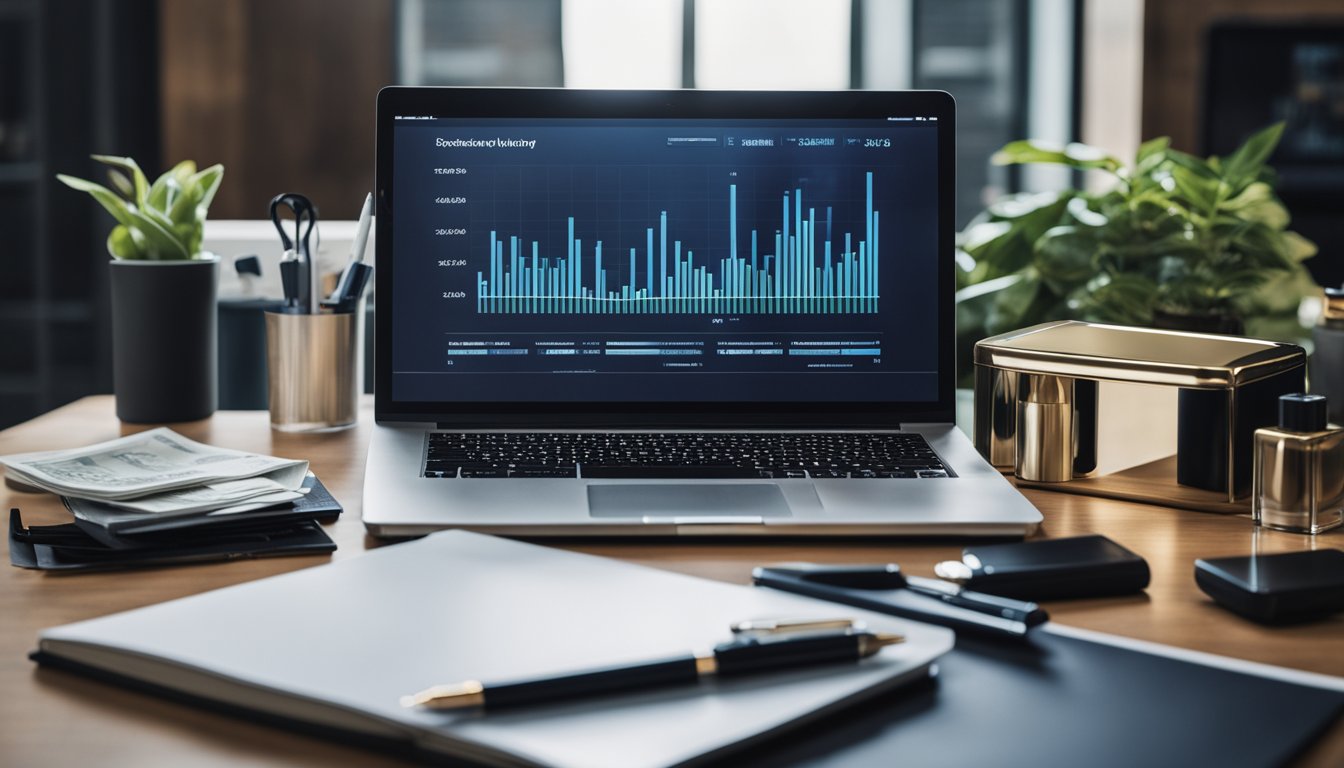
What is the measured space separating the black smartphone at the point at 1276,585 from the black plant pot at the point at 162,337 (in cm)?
91

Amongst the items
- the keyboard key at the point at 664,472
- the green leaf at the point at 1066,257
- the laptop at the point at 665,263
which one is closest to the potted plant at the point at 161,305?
the laptop at the point at 665,263

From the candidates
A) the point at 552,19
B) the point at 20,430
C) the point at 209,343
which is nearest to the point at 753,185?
the point at 209,343

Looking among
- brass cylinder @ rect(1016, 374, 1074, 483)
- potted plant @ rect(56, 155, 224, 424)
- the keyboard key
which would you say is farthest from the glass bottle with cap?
potted plant @ rect(56, 155, 224, 424)

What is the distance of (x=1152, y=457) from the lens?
3.19 feet

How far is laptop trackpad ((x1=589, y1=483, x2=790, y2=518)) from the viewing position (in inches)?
34.4

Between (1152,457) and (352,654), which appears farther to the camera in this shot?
(1152,457)

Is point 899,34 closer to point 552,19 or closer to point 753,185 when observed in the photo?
point 552,19

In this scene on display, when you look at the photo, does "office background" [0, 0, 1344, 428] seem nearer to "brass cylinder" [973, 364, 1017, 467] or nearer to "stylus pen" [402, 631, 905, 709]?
"brass cylinder" [973, 364, 1017, 467]

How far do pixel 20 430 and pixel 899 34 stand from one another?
3746 mm

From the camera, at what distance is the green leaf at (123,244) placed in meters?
1.24

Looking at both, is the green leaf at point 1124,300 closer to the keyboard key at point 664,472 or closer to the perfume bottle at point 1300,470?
the perfume bottle at point 1300,470

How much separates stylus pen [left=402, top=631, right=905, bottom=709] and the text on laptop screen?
1.70 ft

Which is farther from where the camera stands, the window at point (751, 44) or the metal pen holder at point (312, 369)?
the window at point (751, 44)

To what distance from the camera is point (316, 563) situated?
81 centimetres
